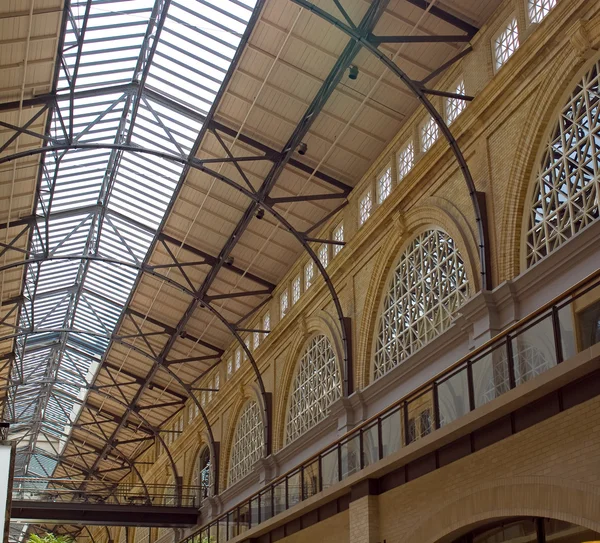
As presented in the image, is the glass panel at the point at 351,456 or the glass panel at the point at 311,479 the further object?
the glass panel at the point at 311,479

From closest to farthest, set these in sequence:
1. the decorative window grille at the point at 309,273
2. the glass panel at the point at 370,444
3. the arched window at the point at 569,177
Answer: the arched window at the point at 569,177, the glass panel at the point at 370,444, the decorative window grille at the point at 309,273

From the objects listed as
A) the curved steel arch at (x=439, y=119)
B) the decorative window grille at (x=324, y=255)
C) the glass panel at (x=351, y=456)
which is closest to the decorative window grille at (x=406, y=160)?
the curved steel arch at (x=439, y=119)

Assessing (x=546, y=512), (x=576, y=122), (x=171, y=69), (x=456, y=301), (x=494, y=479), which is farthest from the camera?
(x=171, y=69)

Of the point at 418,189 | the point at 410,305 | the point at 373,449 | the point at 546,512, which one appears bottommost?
the point at 546,512

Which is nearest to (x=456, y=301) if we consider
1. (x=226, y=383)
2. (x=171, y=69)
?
(x=171, y=69)

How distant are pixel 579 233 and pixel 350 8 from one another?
34.3 ft

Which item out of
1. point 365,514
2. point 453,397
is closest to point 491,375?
point 453,397

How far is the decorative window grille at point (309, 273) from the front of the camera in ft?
117

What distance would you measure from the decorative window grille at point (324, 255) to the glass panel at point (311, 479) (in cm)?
1051

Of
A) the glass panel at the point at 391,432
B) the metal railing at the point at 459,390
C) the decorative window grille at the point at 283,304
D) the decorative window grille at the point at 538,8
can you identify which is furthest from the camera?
the decorative window grille at the point at 283,304

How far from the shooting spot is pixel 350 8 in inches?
974

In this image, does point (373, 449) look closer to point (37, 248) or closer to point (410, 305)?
point (410, 305)

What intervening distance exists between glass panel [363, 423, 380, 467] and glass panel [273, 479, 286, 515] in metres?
6.43

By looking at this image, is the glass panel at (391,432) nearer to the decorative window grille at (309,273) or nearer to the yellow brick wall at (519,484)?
the yellow brick wall at (519,484)
